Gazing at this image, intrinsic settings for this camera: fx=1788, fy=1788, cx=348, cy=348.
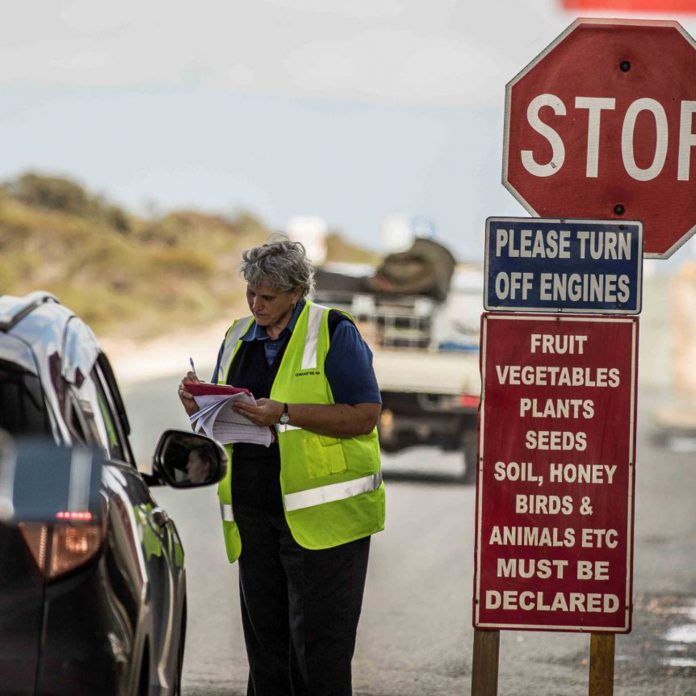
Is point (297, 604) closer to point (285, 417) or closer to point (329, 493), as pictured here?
point (329, 493)

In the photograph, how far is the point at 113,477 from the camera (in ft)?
13.6

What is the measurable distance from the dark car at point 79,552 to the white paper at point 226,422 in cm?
74

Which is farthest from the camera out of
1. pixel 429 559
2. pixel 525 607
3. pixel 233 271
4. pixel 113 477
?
pixel 233 271

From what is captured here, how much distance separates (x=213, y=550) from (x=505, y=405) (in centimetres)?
759

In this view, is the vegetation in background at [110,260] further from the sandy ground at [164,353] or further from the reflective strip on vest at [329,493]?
the reflective strip on vest at [329,493]

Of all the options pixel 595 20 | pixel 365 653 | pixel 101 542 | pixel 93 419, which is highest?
pixel 595 20

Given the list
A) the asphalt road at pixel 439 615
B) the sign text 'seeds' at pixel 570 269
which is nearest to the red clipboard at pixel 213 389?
the sign text 'seeds' at pixel 570 269

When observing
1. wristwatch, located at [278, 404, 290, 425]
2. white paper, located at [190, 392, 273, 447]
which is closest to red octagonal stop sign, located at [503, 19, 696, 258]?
wristwatch, located at [278, 404, 290, 425]

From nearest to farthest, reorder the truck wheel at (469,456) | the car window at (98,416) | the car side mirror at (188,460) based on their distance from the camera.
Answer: the car window at (98,416), the car side mirror at (188,460), the truck wheel at (469,456)

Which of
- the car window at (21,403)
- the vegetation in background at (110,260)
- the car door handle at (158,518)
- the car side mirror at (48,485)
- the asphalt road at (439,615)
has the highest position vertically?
the vegetation in background at (110,260)

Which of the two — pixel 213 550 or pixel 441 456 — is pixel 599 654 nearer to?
pixel 213 550

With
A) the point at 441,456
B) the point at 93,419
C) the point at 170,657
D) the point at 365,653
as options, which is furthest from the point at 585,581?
the point at 441,456

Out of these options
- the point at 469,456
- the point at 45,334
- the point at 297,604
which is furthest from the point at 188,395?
the point at 469,456

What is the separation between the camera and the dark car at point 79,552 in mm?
3629
